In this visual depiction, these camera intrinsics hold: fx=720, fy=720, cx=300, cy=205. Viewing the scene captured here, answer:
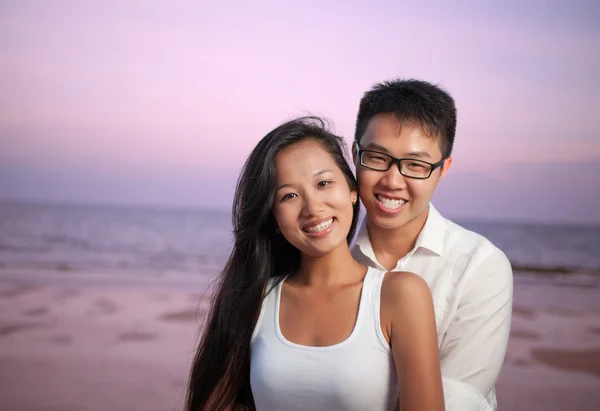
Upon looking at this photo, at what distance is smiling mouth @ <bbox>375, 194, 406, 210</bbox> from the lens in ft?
9.42

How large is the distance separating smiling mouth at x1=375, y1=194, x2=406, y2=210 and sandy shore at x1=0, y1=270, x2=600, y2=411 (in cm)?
196

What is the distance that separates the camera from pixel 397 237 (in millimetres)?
3057

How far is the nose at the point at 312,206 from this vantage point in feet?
7.90

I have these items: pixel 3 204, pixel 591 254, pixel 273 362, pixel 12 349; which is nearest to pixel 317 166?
pixel 273 362

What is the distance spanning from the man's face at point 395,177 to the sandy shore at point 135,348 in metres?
1.94

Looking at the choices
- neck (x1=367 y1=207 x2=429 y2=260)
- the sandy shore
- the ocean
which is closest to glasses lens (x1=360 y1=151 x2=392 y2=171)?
neck (x1=367 y1=207 x2=429 y2=260)

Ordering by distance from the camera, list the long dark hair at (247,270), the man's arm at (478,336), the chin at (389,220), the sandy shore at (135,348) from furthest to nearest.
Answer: the sandy shore at (135,348)
the chin at (389,220)
the man's arm at (478,336)
the long dark hair at (247,270)

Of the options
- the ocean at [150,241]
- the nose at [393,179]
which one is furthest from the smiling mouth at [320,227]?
the ocean at [150,241]

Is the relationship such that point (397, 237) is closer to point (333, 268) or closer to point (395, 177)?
point (395, 177)

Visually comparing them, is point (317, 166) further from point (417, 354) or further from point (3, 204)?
point (3, 204)

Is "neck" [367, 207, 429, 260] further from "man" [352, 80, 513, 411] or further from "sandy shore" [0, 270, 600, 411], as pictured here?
"sandy shore" [0, 270, 600, 411]

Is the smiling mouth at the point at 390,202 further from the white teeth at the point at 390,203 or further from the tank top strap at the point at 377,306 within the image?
the tank top strap at the point at 377,306

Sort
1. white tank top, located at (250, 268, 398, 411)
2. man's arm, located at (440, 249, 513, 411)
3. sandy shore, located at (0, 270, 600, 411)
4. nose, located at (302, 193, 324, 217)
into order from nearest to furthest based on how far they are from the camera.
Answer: white tank top, located at (250, 268, 398, 411) < nose, located at (302, 193, 324, 217) < man's arm, located at (440, 249, 513, 411) < sandy shore, located at (0, 270, 600, 411)

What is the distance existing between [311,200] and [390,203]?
563 mm
